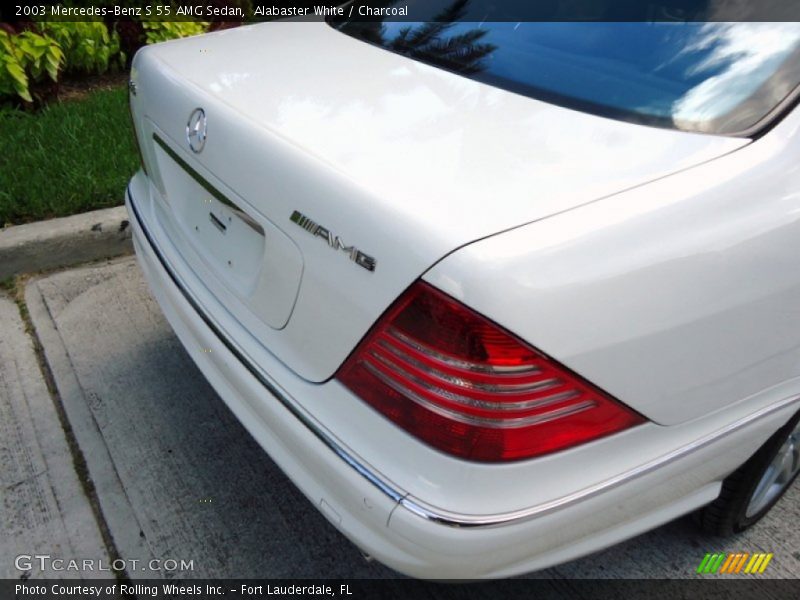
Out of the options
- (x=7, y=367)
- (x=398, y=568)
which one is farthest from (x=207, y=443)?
(x=398, y=568)

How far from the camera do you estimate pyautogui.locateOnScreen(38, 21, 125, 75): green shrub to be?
197 inches

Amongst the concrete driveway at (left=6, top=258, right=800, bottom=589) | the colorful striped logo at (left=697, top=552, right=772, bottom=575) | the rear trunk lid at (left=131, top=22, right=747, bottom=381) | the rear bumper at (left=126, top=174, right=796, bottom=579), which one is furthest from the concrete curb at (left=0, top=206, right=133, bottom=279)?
the colorful striped logo at (left=697, top=552, right=772, bottom=575)

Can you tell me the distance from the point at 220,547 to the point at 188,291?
77 centimetres

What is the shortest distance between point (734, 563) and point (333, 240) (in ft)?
5.36

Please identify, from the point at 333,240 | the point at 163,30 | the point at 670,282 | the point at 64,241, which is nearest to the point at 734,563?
the point at 670,282

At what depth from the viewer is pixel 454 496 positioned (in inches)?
56.8

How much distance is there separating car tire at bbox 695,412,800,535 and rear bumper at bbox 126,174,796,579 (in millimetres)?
175

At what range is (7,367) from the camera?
298cm

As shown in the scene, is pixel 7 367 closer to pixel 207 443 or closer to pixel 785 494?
pixel 207 443

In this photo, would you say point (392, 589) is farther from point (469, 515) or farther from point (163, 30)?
point (163, 30)

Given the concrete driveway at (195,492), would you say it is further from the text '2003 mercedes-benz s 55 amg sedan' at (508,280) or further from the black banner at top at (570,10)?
the black banner at top at (570,10)

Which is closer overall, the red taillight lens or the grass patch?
the red taillight lens

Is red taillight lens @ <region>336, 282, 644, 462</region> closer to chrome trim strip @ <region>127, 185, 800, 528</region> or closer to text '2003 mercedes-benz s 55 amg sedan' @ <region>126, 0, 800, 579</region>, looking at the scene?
text '2003 mercedes-benz s 55 amg sedan' @ <region>126, 0, 800, 579</region>

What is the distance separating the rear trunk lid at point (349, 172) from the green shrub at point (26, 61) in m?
2.87
